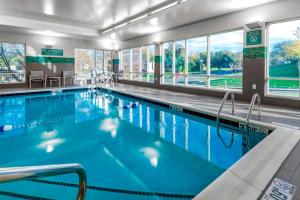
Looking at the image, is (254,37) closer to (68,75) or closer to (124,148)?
(124,148)

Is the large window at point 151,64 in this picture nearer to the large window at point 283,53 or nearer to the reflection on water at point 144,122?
the reflection on water at point 144,122

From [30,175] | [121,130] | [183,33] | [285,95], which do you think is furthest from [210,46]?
[30,175]

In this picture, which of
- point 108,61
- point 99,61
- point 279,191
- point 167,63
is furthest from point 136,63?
point 279,191

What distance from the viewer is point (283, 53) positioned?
630 cm

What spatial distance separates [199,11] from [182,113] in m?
3.04

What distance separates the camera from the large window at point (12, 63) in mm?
10766

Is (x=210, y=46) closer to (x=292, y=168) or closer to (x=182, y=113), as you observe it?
(x=182, y=113)

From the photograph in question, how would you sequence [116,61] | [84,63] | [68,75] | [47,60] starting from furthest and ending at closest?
[116,61] < [84,63] < [68,75] < [47,60]

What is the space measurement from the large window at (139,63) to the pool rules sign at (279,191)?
9331 millimetres

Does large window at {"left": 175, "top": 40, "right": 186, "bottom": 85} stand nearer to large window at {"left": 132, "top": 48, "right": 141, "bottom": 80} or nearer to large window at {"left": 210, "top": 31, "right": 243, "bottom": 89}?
large window at {"left": 210, "top": 31, "right": 243, "bottom": 89}

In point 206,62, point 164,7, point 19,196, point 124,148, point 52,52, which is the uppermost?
point 164,7

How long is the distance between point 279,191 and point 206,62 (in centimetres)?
682

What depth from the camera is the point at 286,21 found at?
581 centimetres

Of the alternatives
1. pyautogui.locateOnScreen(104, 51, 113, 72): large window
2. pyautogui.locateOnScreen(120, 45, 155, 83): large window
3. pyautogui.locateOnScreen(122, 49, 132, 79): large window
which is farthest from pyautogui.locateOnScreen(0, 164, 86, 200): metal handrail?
pyautogui.locateOnScreen(104, 51, 113, 72): large window
